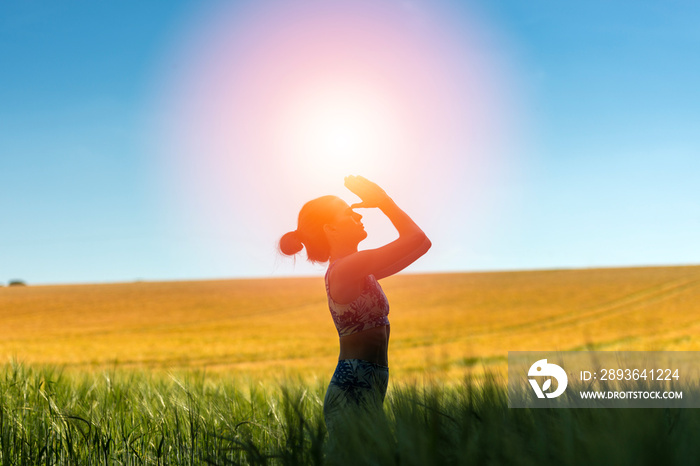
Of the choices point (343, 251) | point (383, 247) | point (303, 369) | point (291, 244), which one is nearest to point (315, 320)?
point (303, 369)

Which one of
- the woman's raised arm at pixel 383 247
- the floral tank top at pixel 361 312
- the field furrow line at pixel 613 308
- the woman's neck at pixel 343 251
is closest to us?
the woman's raised arm at pixel 383 247

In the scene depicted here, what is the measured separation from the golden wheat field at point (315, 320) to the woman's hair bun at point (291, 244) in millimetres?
9410

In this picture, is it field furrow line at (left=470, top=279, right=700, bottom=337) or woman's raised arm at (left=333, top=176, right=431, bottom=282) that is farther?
field furrow line at (left=470, top=279, right=700, bottom=337)

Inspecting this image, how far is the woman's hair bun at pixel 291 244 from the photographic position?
279 centimetres

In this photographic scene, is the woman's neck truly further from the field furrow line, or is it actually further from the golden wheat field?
the field furrow line

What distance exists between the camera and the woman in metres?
2.29

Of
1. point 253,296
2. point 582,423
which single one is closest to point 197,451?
point 582,423

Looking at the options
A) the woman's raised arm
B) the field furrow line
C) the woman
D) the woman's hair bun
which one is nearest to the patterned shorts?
the woman

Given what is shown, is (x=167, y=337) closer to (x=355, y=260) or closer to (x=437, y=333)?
(x=437, y=333)

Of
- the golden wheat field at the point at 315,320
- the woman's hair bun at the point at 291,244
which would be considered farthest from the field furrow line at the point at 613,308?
the woman's hair bun at the point at 291,244

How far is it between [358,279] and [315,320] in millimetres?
36276

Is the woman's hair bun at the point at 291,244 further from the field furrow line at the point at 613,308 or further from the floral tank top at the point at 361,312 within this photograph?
the field furrow line at the point at 613,308

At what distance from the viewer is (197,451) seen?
260 centimetres

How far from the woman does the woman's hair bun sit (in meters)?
0.14
